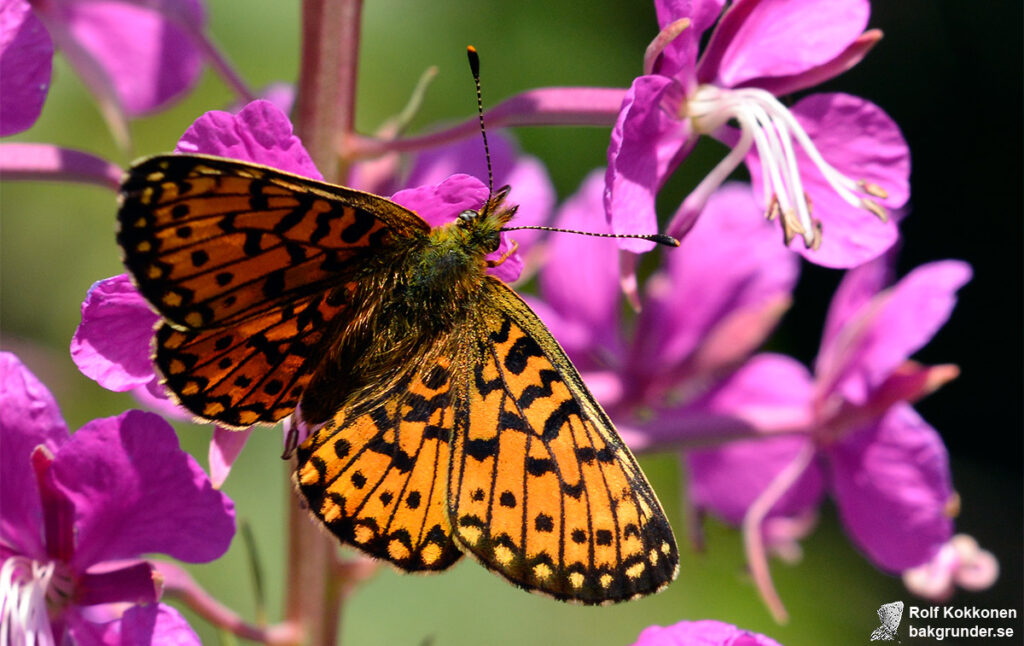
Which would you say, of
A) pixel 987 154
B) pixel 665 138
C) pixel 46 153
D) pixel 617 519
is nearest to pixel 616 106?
pixel 665 138

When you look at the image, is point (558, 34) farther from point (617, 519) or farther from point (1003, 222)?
point (617, 519)

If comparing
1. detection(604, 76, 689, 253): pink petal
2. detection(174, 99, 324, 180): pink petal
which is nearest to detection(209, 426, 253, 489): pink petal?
detection(174, 99, 324, 180): pink petal

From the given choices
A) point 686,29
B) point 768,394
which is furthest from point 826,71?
point 768,394

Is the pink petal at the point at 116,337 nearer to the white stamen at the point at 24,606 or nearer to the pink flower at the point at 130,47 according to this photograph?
the white stamen at the point at 24,606

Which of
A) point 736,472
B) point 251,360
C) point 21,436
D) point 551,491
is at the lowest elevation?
point 736,472

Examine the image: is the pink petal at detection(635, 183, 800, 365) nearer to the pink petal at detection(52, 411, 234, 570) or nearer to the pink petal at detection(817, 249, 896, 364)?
the pink petal at detection(817, 249, 896, 364)

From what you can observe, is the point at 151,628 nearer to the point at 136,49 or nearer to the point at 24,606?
the point at 24,606

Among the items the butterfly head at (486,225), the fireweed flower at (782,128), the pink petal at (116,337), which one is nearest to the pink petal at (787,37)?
the fireweed flower at (782,128)
